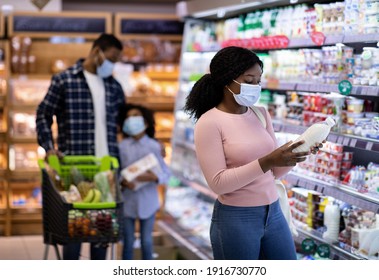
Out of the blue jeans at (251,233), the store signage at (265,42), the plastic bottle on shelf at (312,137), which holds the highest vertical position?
the store signage at (265,42)

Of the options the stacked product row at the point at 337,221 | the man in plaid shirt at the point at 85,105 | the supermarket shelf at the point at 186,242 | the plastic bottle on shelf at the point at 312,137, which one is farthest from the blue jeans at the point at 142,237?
the plastic bottle on shelf at the point at 312,137

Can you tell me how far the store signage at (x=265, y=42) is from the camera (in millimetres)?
5316

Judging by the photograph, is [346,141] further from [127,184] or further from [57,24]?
[57,24]

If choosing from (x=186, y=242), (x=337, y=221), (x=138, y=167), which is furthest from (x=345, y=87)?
(x=186, y=242)

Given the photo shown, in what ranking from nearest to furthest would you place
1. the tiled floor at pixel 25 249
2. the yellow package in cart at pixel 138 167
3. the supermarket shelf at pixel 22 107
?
the yellow package in cart at pixel 138 167, the tiled floor at pixel 25 249, the supermarket shelf at pixel 22 107

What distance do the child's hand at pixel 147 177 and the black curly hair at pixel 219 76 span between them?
2109 millimetres

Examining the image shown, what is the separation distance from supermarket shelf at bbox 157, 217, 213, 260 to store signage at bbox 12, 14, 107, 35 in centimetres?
217

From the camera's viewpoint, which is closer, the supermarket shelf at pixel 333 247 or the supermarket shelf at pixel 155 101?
the supermarket shelf at pixel 333 247

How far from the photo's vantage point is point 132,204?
6023 mm

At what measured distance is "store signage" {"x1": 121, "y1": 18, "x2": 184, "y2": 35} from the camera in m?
8.41

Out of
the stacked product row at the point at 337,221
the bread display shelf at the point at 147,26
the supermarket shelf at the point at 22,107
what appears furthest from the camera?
the bread display shelf at the point at 147,26

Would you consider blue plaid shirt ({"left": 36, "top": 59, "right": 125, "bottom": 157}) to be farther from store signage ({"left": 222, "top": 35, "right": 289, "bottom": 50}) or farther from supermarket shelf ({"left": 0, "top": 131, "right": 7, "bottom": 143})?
supermarket shelf ({"left": 0, "top": 131, "right": 7, "bottom": 143})

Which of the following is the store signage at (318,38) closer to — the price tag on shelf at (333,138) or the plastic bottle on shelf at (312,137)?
the price tag on shelf at (333,138)

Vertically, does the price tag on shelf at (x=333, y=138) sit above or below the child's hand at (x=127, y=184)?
above
